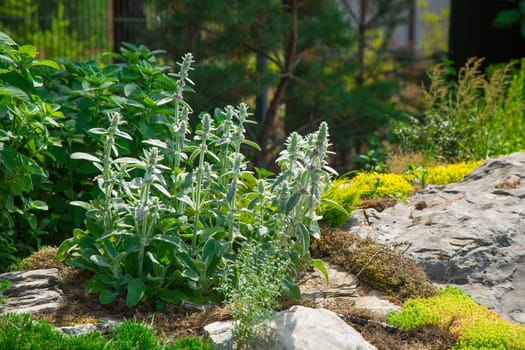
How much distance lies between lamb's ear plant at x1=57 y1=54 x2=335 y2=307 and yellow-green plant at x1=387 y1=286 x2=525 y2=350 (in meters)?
0.58

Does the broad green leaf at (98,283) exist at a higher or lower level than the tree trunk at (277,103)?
lower

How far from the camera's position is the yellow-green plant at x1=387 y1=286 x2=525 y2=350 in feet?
11.4

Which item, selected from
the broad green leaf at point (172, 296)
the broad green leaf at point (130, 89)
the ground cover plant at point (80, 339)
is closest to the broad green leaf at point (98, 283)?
the broad green leaf at point (172, 296)

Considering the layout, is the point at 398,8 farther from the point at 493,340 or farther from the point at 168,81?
the point at 493,340

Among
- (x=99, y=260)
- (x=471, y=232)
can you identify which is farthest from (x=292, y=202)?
(x=471, y=232)

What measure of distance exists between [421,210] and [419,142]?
92.4 inches

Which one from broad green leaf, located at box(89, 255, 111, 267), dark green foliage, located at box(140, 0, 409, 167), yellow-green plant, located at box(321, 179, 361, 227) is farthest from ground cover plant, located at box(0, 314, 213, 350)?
dark green foliage, located at box(140, 0, 409, 167)

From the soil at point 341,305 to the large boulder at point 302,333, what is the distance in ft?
0.49

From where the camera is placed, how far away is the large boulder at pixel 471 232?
4277mm

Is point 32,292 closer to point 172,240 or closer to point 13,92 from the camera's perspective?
point 172,240

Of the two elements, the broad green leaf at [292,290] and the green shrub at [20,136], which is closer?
the broad green leaf at [292,290]

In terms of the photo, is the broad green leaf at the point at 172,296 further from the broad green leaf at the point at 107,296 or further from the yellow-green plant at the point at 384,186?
the yellow-green plant at the point at 384,186

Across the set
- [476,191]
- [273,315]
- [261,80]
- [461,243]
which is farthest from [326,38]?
[273,315]

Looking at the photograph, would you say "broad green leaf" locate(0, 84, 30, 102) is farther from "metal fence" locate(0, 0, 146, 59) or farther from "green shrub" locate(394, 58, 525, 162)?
"metal fence" locate(0, 0, 146, 59)
